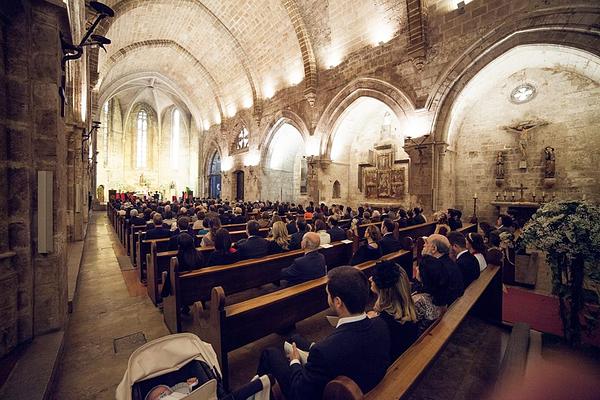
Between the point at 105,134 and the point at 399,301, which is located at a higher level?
the point at 105,134

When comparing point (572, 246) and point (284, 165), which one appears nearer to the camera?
point (572, 246)

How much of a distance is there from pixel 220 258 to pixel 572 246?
369 cm

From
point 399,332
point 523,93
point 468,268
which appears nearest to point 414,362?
point 399,332

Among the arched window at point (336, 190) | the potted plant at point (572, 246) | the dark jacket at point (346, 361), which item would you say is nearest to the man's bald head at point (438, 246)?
the potted plant at point (572, 246)

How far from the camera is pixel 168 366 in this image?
162 cm

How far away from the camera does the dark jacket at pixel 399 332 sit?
1.76 metres

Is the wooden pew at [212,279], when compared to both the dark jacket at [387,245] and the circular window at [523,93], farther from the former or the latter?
the circular window at [523,93]

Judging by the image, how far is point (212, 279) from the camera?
3213 mm

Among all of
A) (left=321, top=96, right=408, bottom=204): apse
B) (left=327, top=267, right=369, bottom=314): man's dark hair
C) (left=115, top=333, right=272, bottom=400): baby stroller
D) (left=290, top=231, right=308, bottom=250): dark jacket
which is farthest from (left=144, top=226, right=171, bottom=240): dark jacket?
(left=321, top=96, right=408, bottom=204): apse

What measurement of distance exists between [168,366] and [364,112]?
12.3 meters

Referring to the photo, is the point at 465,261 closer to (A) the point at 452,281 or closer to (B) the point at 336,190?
(A) the point at 452,281

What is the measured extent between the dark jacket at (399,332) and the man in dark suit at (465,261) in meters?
1.41

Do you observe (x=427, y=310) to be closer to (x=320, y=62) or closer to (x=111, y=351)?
(x=111, y=351)

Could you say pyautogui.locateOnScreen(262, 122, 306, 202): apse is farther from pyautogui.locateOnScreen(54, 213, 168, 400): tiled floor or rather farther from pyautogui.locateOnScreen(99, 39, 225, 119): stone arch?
pyautogui.locateOnScreen(54, 213, 168, 400): tiled floor
